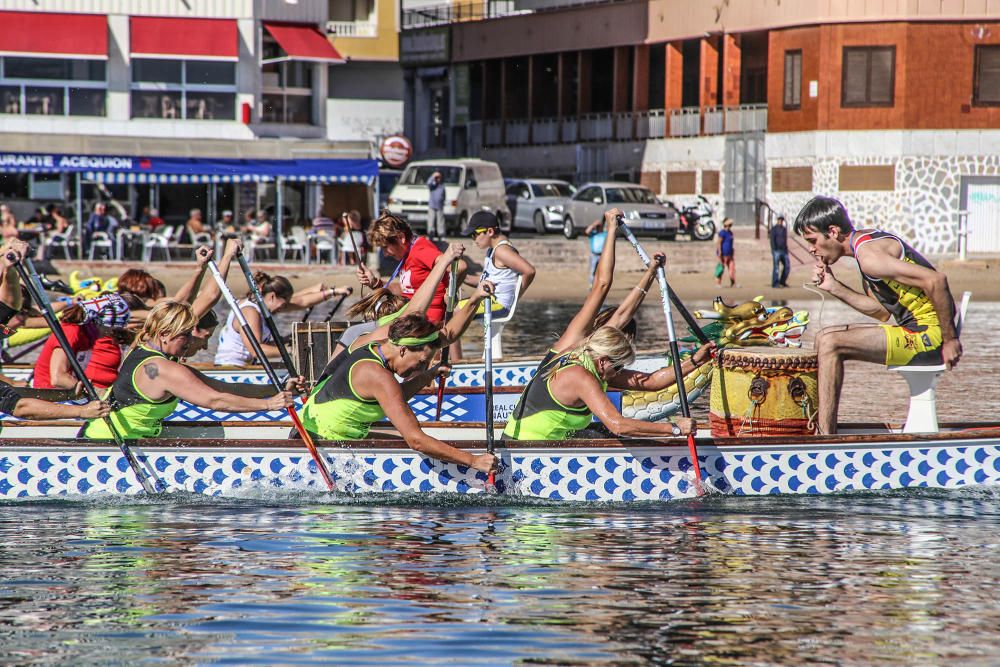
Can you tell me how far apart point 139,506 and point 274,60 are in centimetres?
3070

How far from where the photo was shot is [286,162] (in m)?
36.4

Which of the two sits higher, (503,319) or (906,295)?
(906,295)

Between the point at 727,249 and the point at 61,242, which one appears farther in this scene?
the point at 61,242

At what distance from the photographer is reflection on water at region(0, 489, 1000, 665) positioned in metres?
7.98

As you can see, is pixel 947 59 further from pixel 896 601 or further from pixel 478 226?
pixel 896 601

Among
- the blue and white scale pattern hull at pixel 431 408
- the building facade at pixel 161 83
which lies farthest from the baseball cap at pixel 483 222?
the building facade at pixel 161 83

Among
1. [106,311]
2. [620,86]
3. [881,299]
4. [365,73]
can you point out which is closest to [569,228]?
[620,86]

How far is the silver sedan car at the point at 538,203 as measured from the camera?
143ft

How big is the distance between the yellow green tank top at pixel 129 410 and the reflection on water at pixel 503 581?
0.54 m

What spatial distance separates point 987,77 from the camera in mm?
43000

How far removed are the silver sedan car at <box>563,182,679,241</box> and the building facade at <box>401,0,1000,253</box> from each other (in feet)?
11.2

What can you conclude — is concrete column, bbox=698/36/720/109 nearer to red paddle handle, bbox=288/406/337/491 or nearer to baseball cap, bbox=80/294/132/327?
baseball cap, bbox=80/294/132/327

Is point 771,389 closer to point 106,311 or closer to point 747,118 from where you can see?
point 106,311

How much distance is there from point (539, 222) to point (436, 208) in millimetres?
4266
